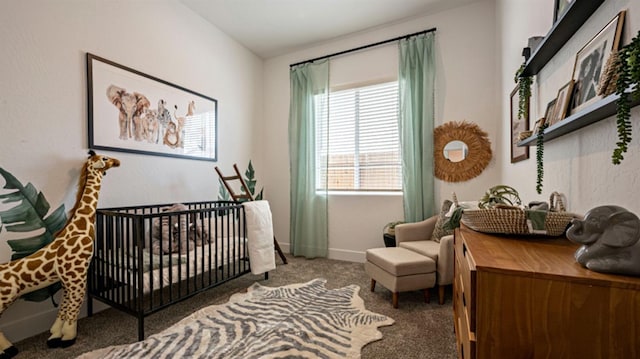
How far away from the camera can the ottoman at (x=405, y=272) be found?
6.50ft

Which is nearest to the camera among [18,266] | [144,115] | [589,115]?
[589,115]

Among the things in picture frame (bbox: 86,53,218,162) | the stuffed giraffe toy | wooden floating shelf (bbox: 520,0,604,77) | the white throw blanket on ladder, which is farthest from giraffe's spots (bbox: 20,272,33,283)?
wooden floating shelf (bbox: 520,0,604,77)

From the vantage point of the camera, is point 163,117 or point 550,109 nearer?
point 550,109

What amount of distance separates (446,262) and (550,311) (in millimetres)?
1544

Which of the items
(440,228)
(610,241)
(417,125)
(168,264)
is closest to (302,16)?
(417,125)

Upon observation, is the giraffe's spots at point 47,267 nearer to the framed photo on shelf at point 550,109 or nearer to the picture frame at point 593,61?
the picture frame at point 593,61

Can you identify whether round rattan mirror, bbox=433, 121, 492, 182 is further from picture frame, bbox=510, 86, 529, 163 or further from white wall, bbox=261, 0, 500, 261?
picture frame, bbox=510, 86, 529, 163

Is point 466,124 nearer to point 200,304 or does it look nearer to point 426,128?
point 426,128

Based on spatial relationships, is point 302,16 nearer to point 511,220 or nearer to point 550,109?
point 550,109

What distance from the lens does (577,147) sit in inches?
42.6

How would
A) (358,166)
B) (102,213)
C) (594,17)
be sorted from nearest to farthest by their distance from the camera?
(594,17) → (102,213) → (358,166)

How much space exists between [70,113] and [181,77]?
1062mm

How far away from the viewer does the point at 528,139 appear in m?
1.35

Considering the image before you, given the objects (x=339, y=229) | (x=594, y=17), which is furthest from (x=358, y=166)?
(x=594, y=17)
